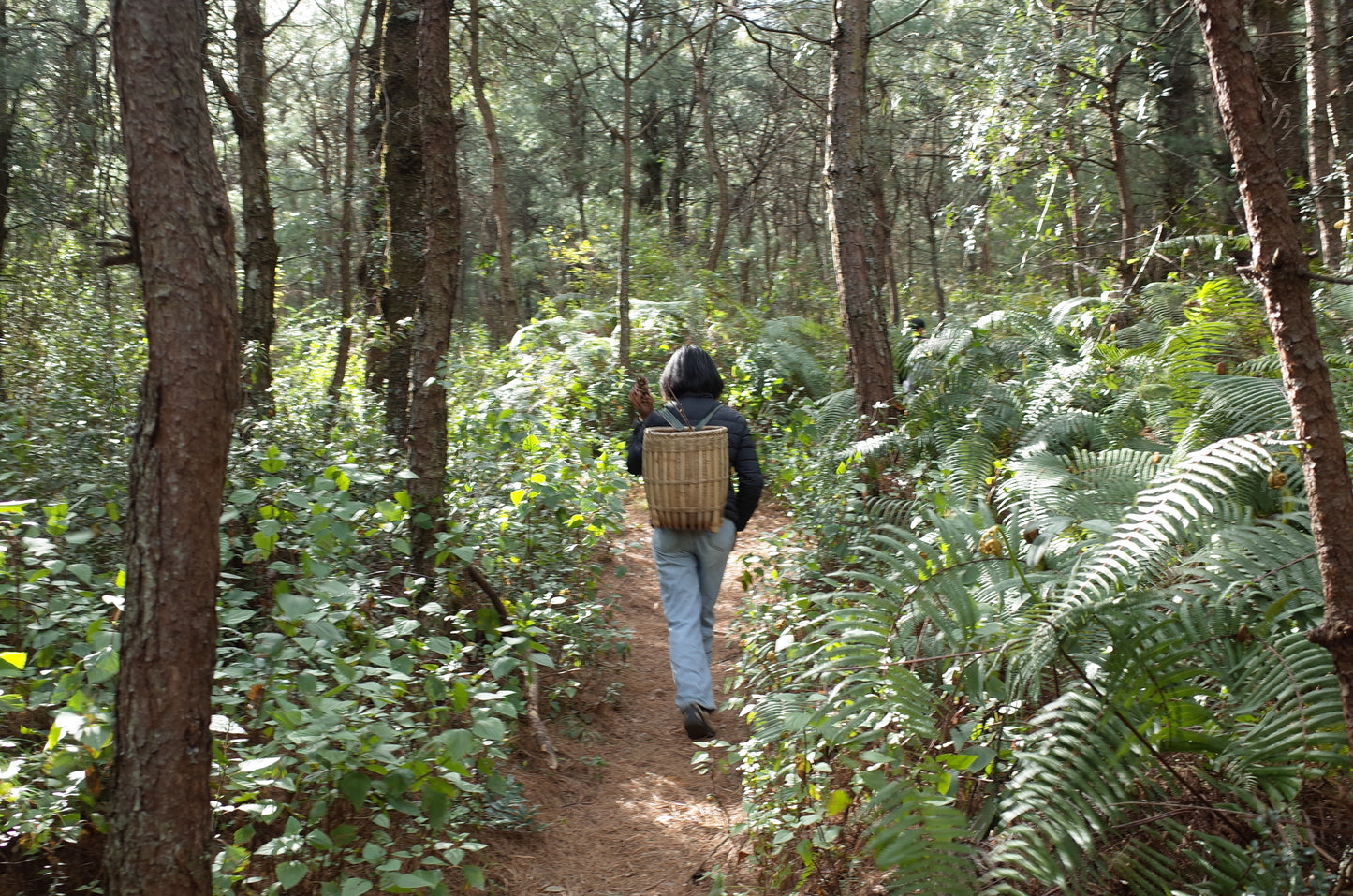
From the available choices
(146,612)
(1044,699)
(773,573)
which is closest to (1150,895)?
(1044,699)

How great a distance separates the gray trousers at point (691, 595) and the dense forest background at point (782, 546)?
14.8 inches

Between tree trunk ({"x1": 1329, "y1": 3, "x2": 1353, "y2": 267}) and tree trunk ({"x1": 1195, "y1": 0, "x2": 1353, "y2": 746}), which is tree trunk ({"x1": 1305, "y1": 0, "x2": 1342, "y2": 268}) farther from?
tree trunk ({"x1": 1195, "y1": 0, "x2": 1353, "y2": 746})

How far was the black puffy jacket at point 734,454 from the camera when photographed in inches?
210

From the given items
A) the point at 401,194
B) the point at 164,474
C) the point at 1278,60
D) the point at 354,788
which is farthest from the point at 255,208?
the point at 1278,60

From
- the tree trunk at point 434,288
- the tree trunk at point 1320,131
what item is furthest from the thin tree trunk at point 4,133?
the tree trunk at point 1320,131

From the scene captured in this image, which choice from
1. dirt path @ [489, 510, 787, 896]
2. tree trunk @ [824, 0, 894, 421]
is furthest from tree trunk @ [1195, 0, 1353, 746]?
tree trunk @ [824, 0, 894, 421]

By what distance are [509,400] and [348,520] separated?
12.3ft

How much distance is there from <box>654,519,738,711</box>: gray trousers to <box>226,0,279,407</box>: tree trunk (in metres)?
3.82

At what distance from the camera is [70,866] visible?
2.83 m

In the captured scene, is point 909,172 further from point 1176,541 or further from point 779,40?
point 1176,541

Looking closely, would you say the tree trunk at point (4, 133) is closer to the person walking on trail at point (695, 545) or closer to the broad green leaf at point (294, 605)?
the person walking on trail at point (695, 545)

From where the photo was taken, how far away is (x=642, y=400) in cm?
551

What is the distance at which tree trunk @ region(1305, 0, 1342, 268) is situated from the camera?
6625 mm

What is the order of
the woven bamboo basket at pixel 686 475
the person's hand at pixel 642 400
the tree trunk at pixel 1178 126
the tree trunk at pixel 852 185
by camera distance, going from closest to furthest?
1. the woven bamboo basket at pixel 686 475
2. the person's hand at pixel 642 400
3. the tree trunk at pixel 852 185
4. the tree trunk at pixel 1178 126
